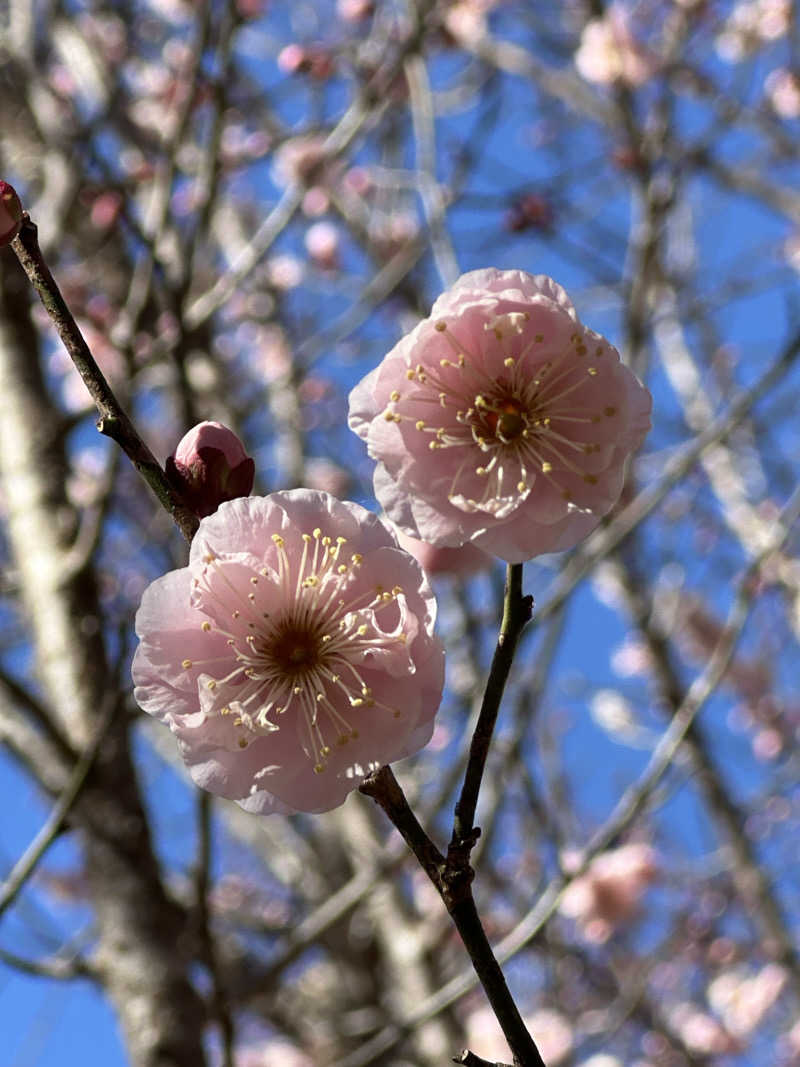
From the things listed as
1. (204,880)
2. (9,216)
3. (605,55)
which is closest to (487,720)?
(9,216)

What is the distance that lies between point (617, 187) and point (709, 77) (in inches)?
21.2

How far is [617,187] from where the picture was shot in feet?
13.0

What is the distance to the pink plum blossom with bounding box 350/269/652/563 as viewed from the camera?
87 cm

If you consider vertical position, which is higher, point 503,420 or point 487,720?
point 503,420

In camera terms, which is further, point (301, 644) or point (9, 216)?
point (301, 644)

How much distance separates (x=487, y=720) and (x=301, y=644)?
9.8 inches

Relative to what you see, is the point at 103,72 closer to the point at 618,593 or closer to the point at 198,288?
the point at 198,288

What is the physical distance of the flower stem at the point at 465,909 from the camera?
0.60 m

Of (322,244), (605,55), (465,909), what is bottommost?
(465,909)

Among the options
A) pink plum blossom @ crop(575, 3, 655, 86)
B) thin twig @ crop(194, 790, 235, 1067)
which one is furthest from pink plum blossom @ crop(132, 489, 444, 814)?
pink plum blossom @ crop(575, 3, 655, 86)

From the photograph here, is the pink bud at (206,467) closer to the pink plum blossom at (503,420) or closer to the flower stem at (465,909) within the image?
the pink plum blossom at (503,420)

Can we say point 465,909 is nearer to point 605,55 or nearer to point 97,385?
point 97,385

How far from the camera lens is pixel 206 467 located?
817 millimetres

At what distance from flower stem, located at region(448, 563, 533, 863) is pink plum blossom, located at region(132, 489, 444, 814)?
0.31 feet
